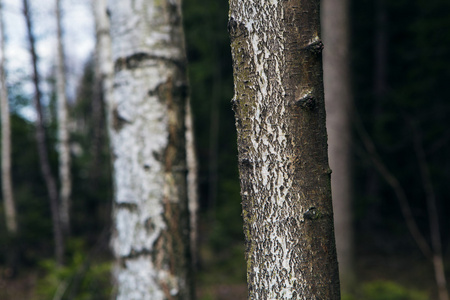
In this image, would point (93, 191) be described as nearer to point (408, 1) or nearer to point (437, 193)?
point (437, 193)

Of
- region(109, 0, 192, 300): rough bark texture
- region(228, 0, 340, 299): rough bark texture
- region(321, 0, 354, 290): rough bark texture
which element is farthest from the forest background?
region(228, 0, 340, 299): rough bark texture

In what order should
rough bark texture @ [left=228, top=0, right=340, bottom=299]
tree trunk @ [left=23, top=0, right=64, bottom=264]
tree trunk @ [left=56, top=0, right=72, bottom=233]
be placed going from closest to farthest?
rough bark texture @ [left=228, top=0, right=340, bottom=299] < tree trunk @ [left=23, top=0, right=64, bottom=264] < tree trunk @ [left=56, top=0, right=72, bottom=233]

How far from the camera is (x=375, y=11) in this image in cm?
1138

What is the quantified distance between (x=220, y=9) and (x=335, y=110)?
7639mm

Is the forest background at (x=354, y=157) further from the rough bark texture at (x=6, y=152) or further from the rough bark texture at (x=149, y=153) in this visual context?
the rough bark texture at (x=149, y=153)

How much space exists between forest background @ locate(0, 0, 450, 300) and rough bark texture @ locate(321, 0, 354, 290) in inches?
39.1

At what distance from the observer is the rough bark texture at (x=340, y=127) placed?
5.93 metres

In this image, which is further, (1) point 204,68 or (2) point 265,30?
(1) point 204,68

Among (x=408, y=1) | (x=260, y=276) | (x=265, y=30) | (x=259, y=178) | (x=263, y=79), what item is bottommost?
(x=260, y=276)

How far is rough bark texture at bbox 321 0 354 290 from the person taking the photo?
5930 millimetres

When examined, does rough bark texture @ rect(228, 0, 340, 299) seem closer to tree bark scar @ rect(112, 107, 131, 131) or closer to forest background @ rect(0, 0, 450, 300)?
tree bark scar @ rect(112, 107, 131, 131)

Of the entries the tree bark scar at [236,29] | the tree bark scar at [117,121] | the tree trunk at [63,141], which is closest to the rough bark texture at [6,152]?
the tree trunk at [63,141]

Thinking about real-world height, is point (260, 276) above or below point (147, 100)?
below

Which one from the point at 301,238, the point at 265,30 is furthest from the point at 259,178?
the point at 265,30
